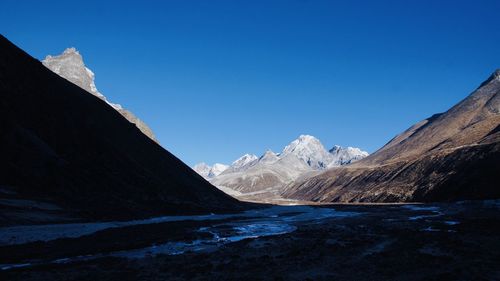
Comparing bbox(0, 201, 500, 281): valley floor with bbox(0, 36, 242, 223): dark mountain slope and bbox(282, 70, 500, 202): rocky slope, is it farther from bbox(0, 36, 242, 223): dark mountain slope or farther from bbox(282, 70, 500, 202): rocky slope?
bbox(282, 70, 500, 202): rocky slope

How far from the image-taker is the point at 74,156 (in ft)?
255

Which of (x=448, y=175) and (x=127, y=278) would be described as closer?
(x=127, y=278)

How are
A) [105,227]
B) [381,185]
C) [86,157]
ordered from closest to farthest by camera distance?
1. [105,227]
2. [86,157]
3. [381,185]

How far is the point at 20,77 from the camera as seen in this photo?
281 ft

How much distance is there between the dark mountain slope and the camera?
204 ft

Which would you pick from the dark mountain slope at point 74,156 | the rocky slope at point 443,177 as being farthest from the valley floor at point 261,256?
the rocky slope at point 443,177

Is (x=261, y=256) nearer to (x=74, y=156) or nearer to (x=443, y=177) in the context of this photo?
(x=74, y=156)

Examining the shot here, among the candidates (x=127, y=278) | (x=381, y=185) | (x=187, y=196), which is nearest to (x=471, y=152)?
(x=381, y=185)

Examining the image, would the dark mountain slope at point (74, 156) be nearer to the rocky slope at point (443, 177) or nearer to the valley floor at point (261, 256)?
the valley floor at point (261, 256)

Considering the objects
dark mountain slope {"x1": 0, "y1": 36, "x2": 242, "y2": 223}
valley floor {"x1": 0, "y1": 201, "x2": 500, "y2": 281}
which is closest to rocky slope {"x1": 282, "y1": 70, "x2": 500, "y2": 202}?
dark mountain slope {"x1": 0, "y1": 36, "x2": 242, "y2": 223}

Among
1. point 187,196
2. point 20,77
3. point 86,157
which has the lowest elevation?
point 187,196

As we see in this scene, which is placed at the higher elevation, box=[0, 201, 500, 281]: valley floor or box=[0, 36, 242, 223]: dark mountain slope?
box=[0, 36, 242, 223]: dark mountain slope

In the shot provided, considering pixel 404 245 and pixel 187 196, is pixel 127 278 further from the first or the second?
pixel 187 196

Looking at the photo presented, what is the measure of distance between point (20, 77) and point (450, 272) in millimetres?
86548
